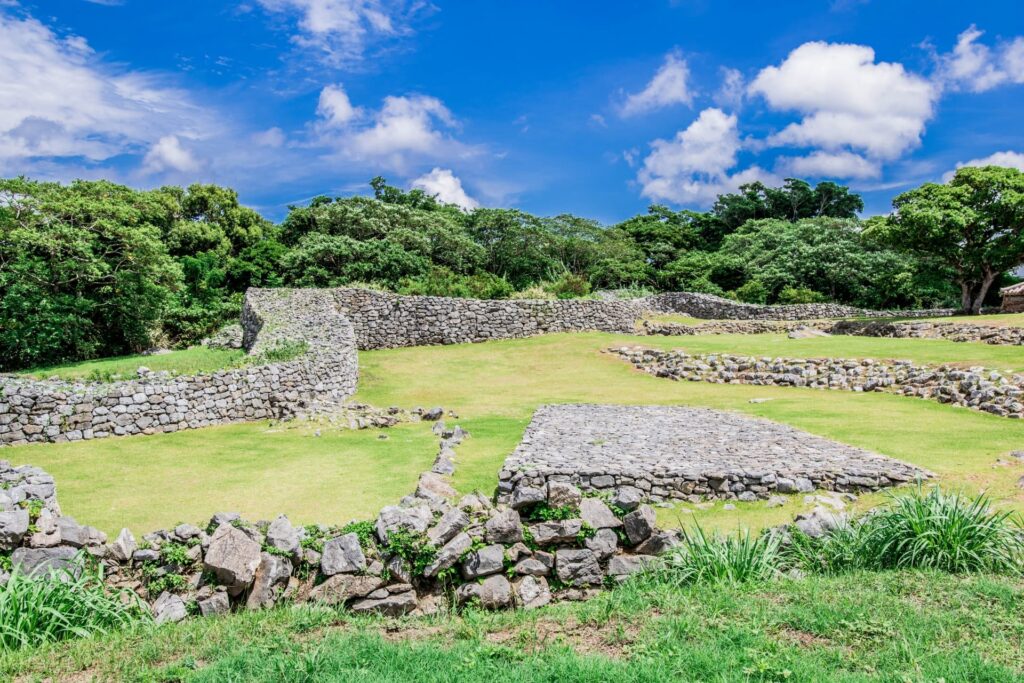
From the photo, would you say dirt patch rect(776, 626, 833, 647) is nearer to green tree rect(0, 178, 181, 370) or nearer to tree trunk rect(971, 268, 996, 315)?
green tree rect(0, 178, 181, 370)

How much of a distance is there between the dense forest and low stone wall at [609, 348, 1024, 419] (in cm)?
1128

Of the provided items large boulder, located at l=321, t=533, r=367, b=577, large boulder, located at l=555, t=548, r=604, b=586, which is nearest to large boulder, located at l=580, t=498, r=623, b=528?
large boulder, located at l=555, t=548, r=604, b=586

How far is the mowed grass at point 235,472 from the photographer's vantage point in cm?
813

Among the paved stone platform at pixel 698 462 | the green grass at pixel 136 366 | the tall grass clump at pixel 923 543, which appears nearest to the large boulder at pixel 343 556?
the paved stone platform at pixel 698 462

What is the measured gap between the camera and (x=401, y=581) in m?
5.71

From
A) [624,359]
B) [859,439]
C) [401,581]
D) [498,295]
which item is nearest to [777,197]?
[498,295]

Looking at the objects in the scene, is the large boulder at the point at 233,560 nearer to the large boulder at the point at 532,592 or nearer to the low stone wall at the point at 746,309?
the large boulder at the point at 532,592

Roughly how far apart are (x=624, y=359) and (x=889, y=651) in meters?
17.5

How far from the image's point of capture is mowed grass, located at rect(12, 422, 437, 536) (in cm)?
813

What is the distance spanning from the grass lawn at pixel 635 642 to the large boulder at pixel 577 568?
0.63 metres

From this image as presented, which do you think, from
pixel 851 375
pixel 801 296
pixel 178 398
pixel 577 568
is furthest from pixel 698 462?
pixel 801 296

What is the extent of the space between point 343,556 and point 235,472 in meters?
5.23

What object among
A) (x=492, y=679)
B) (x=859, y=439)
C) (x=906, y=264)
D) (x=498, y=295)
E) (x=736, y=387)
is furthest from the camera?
(x=906, y=264)

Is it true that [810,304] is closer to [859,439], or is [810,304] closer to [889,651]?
[859,439]
